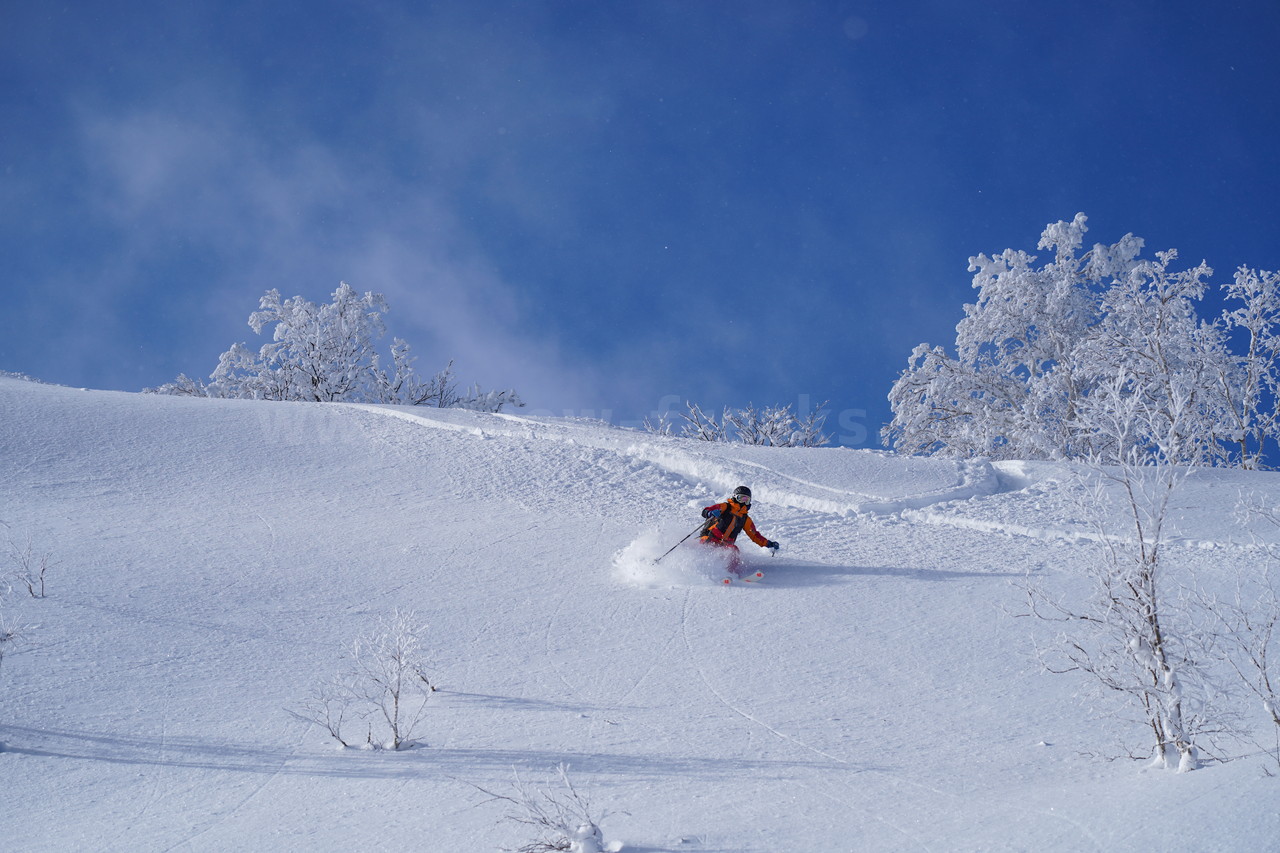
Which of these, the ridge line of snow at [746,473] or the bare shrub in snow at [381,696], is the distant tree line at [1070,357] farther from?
the bare shrub in snow at [381,696]

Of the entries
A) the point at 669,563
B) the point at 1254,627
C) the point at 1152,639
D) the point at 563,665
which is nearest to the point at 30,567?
the point at 563,665

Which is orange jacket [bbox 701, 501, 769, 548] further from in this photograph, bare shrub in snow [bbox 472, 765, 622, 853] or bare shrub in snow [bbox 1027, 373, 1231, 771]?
bare shrub in snow [bbox 472, 765, 622, 853]

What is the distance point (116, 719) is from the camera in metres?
4.65

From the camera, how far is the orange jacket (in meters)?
8.02

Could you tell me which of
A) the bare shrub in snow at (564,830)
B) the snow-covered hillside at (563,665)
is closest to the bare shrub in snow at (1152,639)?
the snow-covered hillside at (563,665)

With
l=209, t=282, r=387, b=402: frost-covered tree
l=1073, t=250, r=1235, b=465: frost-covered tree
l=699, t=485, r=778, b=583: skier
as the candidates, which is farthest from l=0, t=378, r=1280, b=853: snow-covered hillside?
l=209, t=282, r=387, b=402: frost-covered tree

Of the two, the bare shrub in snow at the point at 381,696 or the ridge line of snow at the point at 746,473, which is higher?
the ridge line of snow at the point at 746,473

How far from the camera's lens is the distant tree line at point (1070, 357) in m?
21.2

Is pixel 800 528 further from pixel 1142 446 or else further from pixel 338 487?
pixel 338 487

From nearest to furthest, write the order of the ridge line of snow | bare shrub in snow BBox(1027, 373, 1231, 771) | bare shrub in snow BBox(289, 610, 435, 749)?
bare shrub in snow BBox(1027, 373, 1231, 771), bare shrub in snow BBox(289, 610, 435, 749), the ridge line of snow

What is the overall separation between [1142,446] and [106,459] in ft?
42.7

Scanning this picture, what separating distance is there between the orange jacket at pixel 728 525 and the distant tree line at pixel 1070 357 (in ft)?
50.7

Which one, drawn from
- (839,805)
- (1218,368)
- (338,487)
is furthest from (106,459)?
(1218,368)

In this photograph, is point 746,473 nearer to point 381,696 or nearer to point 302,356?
point 381,696
